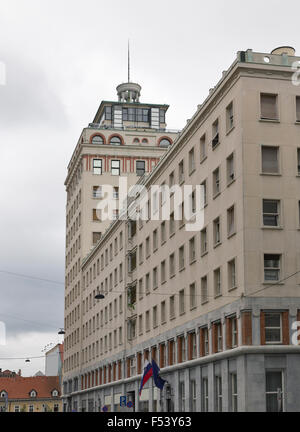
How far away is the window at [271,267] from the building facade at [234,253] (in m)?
0.05

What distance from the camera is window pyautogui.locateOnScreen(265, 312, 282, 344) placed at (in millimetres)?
40812

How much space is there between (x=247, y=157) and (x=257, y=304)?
8205 millimetres

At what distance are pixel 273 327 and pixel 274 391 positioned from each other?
336 cm

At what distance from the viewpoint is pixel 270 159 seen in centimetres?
4316

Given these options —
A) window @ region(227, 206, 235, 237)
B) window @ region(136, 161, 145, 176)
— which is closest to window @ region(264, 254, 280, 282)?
window @ region(227, 206, 235, 237)

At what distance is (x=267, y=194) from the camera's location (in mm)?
42438

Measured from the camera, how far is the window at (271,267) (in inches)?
1635

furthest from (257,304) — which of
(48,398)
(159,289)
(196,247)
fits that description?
(48,398)

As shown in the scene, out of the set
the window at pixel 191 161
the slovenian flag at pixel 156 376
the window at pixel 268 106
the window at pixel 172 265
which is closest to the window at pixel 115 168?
the window at pixel 172 265

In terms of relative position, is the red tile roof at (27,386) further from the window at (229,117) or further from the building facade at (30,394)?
the window at (229,117)

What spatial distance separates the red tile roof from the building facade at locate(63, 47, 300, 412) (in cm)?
9387

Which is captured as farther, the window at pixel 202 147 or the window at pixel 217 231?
the window at pixel 202 147

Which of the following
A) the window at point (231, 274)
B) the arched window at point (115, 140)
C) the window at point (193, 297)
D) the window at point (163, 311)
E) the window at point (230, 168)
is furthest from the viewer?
the arched window at point (115, 140)

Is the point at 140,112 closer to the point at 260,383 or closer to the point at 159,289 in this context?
the point at 159,289
